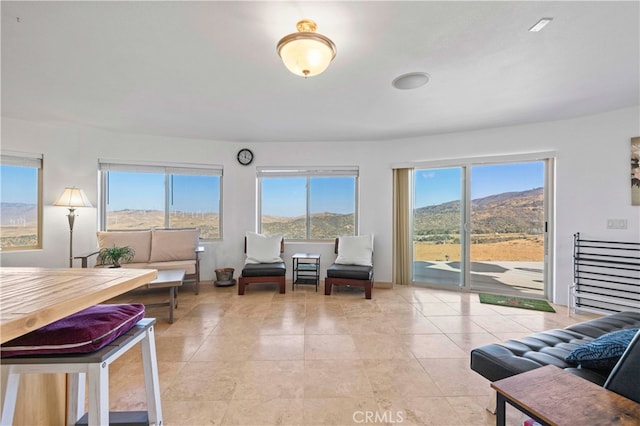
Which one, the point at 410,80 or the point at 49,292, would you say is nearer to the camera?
the point at 49,292

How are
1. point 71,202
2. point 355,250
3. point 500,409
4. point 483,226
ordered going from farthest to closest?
point 355,250, point 483,226, point 71,202, point 500,409

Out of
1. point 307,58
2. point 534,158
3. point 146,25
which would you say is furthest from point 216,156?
point 534,158

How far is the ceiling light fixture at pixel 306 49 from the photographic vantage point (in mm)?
1694

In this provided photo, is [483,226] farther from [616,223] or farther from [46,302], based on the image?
[46,302]

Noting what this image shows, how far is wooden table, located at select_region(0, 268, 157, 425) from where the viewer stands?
2.34ft

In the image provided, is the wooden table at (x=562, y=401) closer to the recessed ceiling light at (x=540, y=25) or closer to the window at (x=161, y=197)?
the recessed ceiling light at (x=540, y=25)

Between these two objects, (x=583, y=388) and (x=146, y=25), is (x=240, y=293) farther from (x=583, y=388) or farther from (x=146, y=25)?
(x=583, y=388)

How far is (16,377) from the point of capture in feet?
3.24

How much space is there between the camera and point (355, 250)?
4410 millimetres

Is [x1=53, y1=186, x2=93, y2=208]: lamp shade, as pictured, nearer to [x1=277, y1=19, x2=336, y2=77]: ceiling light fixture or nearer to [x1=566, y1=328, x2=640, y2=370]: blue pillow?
[x1=277, y1=19, x2=336, y2=77]: ceiling light fixture

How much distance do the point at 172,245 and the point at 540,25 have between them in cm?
486

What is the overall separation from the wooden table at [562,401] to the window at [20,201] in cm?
550

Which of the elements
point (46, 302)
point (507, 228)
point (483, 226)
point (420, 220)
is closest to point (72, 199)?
point (46, 302)

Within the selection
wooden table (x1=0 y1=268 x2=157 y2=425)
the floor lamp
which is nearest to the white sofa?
the floor lamp
